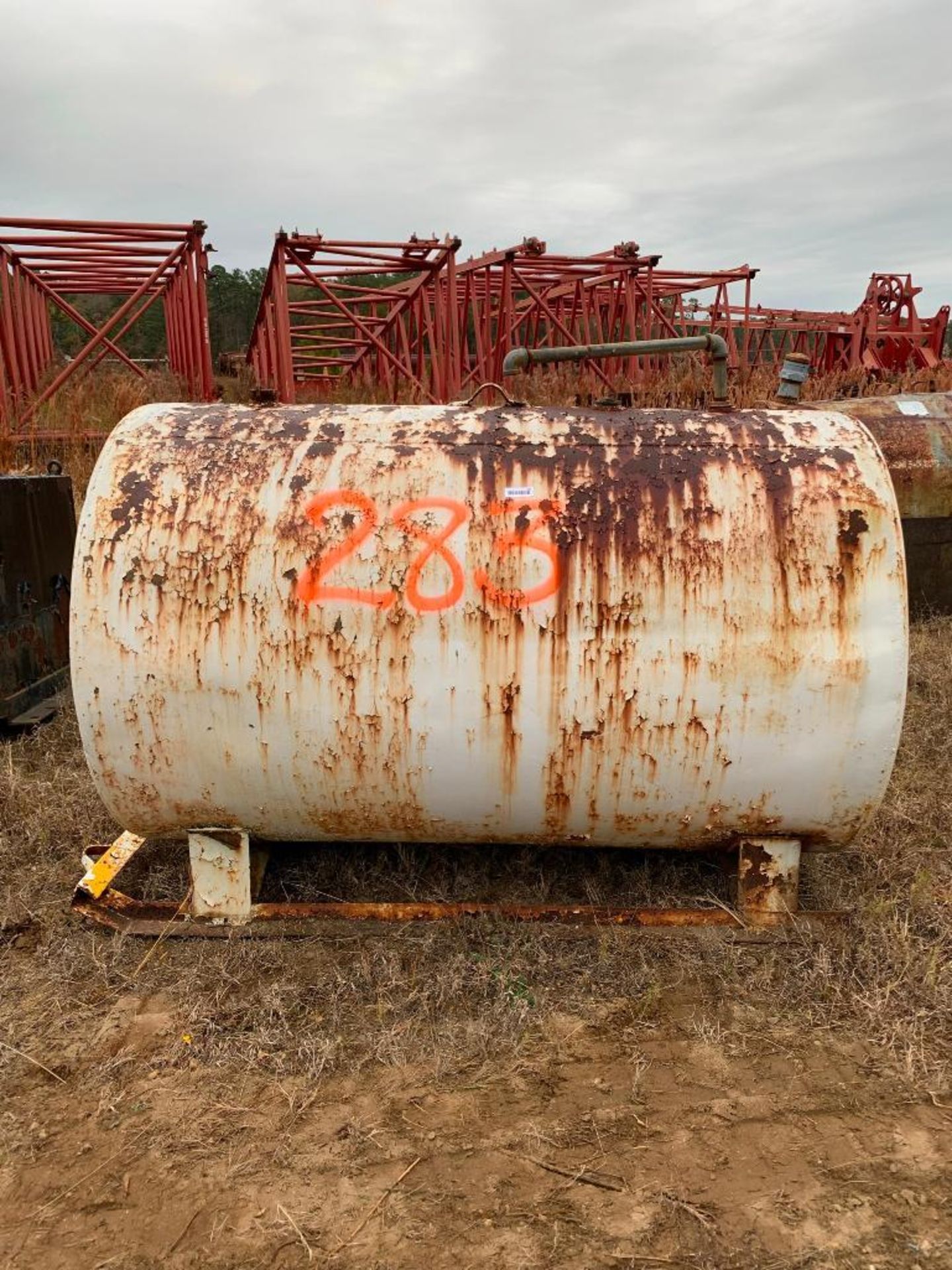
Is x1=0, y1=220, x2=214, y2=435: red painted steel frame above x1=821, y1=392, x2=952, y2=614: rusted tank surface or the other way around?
above

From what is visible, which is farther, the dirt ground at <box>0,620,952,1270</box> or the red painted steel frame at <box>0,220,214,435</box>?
the red painted steel frame at <box>0,220,214,435</box>

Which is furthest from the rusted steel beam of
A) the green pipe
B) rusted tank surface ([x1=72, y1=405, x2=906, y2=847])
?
the green pipe

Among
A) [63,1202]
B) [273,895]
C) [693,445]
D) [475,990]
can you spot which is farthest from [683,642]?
[63,1202]

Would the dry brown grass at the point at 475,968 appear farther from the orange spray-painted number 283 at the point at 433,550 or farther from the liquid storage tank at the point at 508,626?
the orange spray-painted number 283 at the point at 433,550

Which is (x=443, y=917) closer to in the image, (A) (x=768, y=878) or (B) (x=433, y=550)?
(A) (x=768, y=878)

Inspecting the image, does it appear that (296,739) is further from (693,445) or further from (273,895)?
(693,445)

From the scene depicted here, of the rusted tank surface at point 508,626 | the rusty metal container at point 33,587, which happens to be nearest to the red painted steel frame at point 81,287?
the rusty metal container at point 33,587

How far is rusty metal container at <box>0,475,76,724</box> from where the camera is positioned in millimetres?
4133

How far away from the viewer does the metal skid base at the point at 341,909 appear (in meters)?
2.50

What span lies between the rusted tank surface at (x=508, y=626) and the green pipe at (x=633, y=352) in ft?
1.22

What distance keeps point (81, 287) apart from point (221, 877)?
40.7 feet

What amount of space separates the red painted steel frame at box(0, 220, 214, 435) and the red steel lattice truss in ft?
3.19

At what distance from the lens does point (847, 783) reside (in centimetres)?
234

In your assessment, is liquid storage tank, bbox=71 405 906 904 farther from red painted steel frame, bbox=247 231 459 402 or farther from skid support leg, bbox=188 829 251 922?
red painted steel frame, bbox=247 231 459 402
